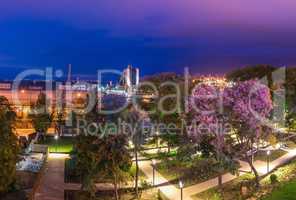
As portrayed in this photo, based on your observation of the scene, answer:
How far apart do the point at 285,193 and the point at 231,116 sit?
4469mm

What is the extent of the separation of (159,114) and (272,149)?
8240 mm

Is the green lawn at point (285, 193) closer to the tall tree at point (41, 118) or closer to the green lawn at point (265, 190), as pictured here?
the green lawn at point (265, 190)

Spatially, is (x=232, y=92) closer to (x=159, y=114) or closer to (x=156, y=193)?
(x=156, y=193)

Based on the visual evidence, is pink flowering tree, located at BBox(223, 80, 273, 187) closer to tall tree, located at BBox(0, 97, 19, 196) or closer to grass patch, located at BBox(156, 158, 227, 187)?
grass patch, located at BBox(156, 158, 227, 187)

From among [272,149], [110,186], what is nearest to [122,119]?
[110,186]

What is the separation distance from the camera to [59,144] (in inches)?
1695

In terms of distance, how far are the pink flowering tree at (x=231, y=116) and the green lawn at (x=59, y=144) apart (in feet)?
51.6

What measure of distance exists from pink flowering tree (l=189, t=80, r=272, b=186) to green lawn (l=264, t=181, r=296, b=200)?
4.74 feet

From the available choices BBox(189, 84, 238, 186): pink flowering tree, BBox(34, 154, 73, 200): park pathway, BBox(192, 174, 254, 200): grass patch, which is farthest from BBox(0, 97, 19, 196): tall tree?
BBox(189, 84, 238, 186): pink flowering tree

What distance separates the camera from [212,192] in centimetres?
2392

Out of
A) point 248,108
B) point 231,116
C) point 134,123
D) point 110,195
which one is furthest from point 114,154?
point 248,108

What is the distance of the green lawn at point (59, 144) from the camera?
129 ft

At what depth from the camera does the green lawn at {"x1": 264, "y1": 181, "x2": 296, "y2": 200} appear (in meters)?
20.9

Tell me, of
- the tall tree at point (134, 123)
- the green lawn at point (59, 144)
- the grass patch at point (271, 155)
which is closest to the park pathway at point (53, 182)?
the green lawn at point (59, 144)
